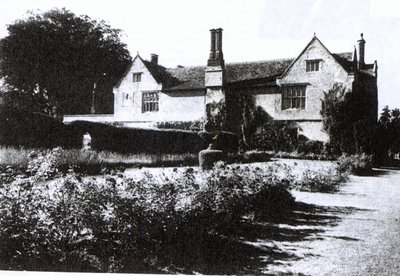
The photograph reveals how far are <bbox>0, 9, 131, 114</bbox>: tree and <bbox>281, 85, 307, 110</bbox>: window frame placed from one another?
351 inches

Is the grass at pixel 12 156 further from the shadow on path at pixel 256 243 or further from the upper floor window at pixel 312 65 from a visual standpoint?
the upper floor window at pixel 312 65

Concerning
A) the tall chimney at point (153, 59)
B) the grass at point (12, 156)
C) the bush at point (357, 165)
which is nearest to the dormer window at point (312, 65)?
the bush at point (357, 165)

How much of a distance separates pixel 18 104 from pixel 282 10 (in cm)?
502

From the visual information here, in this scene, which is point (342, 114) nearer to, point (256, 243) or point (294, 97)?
point (294, 97)

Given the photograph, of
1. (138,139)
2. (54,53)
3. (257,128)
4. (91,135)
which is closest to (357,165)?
(138,139)

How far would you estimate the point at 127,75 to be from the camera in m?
19.9

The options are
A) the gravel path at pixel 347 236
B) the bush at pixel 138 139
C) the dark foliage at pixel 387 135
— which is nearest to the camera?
the gravel path at pixel 347 236

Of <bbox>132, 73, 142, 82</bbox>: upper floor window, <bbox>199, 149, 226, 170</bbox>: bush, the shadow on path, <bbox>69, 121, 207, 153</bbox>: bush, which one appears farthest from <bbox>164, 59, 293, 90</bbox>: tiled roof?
the shadow on path

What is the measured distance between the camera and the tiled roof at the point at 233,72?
17141mm

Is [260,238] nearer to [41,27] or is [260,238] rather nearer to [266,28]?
[266,28]

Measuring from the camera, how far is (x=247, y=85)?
56.2 ft

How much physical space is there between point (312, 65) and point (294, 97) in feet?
4.84

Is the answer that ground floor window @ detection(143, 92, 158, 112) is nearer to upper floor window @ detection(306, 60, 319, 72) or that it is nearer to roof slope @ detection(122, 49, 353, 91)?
roof slope @ detection(122, 49, 353, 91)

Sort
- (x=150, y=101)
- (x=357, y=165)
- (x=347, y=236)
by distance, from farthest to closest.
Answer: (x=150, y=101), (x=357, y=165), (x=347, y=236)
